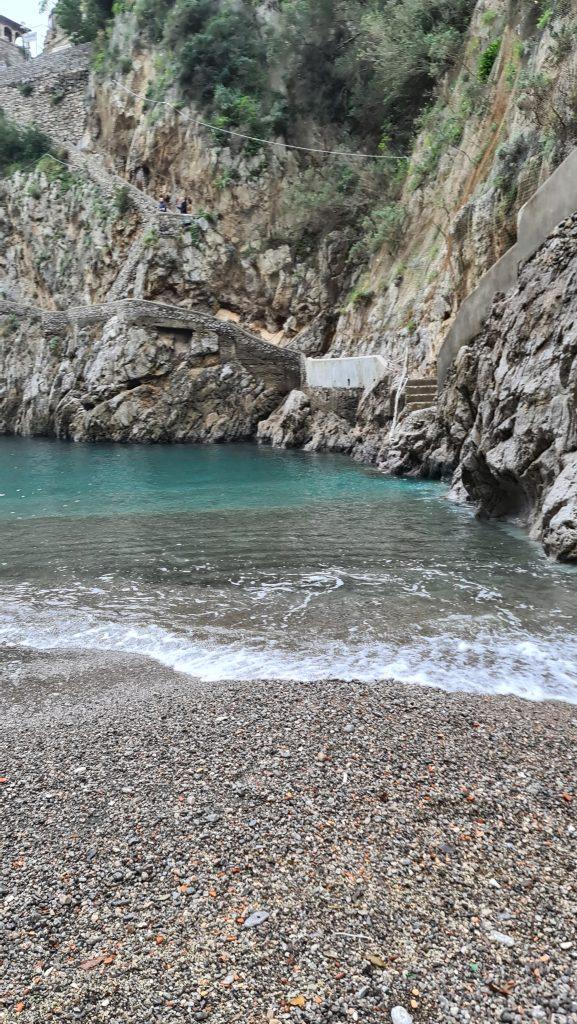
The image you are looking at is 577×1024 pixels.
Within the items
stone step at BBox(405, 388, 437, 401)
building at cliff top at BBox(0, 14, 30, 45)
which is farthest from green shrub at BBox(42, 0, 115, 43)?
stone step at BBox(405, 388, 437, 401)

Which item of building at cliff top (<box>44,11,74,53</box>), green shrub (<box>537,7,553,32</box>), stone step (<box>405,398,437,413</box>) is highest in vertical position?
building at cliff top (<box>44,11,74,53</box>)

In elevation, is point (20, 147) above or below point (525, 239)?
above

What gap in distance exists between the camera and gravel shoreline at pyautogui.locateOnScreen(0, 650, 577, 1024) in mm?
2387

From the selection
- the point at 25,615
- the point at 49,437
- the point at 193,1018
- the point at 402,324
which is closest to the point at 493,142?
the point at 402,324

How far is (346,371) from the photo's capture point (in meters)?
25.6

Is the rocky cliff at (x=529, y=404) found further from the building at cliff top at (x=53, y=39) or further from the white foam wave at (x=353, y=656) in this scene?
the building at cliff top at (x=53, y=39)

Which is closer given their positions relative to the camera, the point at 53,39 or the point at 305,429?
the point at 305,429

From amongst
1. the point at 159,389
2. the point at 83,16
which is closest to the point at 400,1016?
the point at 159,389

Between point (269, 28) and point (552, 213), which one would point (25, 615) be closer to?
point (552, 213)

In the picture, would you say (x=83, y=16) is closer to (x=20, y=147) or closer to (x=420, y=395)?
(x=20, y=147)

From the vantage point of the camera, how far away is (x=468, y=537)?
34.6 ft

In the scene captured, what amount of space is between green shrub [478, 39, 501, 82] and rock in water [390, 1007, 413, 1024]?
992 inches

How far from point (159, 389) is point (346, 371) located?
10.1 m

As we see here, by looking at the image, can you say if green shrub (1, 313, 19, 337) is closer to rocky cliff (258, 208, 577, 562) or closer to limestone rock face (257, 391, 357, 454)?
limestone rock face (257, 391, 357, 454)
